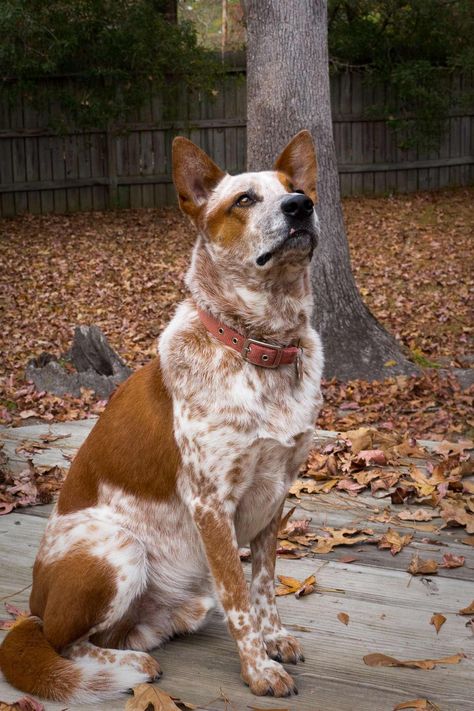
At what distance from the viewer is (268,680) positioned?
2.77 meters

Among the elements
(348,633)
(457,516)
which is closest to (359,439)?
(457,516)

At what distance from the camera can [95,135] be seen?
15445mm

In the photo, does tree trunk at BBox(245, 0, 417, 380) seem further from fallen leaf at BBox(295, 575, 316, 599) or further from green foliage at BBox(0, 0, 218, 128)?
green foliage at BBox(0, 0, 218, 128)

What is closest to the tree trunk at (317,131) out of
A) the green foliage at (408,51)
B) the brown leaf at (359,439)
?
the brown leaf at (359,439)

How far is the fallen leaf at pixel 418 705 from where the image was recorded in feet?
8.49

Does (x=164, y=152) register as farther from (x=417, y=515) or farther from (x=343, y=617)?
(x=343, y=617)

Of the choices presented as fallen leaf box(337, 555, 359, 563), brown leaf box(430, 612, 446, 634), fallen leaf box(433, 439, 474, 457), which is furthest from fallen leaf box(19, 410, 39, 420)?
brown leaf box(430, 612, 446, 634)

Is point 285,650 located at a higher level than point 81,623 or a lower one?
lower

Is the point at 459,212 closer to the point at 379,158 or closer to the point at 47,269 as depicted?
the point at 379,158

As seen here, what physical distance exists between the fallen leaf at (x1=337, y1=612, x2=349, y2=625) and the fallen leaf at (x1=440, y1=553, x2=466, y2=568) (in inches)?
22.5

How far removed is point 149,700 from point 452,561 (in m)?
1.47

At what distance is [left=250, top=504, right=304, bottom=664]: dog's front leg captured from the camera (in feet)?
9.77

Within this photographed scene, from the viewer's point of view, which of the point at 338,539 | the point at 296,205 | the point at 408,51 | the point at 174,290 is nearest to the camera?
the point at 296,205

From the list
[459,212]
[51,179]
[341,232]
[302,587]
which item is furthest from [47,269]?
[302,587]
